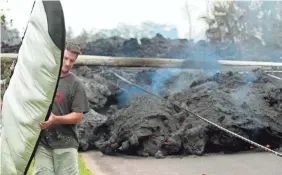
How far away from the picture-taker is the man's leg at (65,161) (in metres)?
4.37

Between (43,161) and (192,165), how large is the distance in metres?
3.26

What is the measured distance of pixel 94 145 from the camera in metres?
8.66

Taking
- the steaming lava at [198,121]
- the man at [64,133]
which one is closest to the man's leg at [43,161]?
the man at [64,133]

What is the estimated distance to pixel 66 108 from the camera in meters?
4.39

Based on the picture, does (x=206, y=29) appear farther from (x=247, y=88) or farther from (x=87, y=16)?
(x=247, y=88)

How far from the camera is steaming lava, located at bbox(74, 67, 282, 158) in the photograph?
7.71 meters

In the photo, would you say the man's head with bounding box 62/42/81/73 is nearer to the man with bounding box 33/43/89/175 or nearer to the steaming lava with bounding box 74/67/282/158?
the man with bounding box 33/43/89/175

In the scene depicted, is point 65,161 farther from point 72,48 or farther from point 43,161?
point 72,48

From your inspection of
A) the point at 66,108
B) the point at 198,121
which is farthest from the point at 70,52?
the point at 198,121

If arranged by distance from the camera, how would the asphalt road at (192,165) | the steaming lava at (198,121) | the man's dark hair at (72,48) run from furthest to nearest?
the steaming lava at (198,121) → the asphalt road at (192,165) → the man's dark hair at (72,48)

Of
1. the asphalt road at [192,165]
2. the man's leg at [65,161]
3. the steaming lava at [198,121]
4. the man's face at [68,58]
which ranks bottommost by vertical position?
the asphalt road at [192,165]

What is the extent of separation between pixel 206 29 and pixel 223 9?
1614mm

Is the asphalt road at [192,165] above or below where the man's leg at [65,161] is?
below

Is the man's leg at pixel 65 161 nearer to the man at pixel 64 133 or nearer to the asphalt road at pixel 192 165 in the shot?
the man at pixel 64 133
